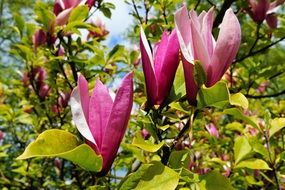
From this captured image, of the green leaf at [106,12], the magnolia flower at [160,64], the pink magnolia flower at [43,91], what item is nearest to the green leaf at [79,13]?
the green leaf at [106,12]

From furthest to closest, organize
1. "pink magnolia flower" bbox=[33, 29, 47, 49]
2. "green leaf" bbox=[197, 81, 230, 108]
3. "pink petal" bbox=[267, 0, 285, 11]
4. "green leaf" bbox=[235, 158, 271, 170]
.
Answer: "pink magnolia flower" bbox=[33, 29, 47, 49] → "pink petal" bbox=[267, 0, 285, 11] → "green leaf" bbox=[235, 158, 271, 170] → "green leaf" bbox=[197, 81, 230, 108]

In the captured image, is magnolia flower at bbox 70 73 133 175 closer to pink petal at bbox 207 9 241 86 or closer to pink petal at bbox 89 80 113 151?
pink petal at bbox 89 80 113 151

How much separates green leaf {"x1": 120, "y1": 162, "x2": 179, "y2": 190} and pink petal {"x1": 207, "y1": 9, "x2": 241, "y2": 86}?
0.25 meters

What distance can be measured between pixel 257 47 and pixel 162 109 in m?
1.82

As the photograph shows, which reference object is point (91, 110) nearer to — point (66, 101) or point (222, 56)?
point (222, 56)

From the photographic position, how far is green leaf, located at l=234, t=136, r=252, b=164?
5.55 feet

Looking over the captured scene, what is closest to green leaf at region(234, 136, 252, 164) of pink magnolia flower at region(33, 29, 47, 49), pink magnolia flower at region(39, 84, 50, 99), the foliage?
the foliage

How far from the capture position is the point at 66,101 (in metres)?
3.33

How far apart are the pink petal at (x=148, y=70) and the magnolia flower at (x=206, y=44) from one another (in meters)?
0.08

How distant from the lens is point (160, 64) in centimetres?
110

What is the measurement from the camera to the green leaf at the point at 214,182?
3.49 ft

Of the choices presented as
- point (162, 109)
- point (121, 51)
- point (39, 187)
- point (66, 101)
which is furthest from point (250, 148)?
point (39, 187)

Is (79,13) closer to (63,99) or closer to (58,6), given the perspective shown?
(58,6)

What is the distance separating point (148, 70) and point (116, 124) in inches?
6.9
